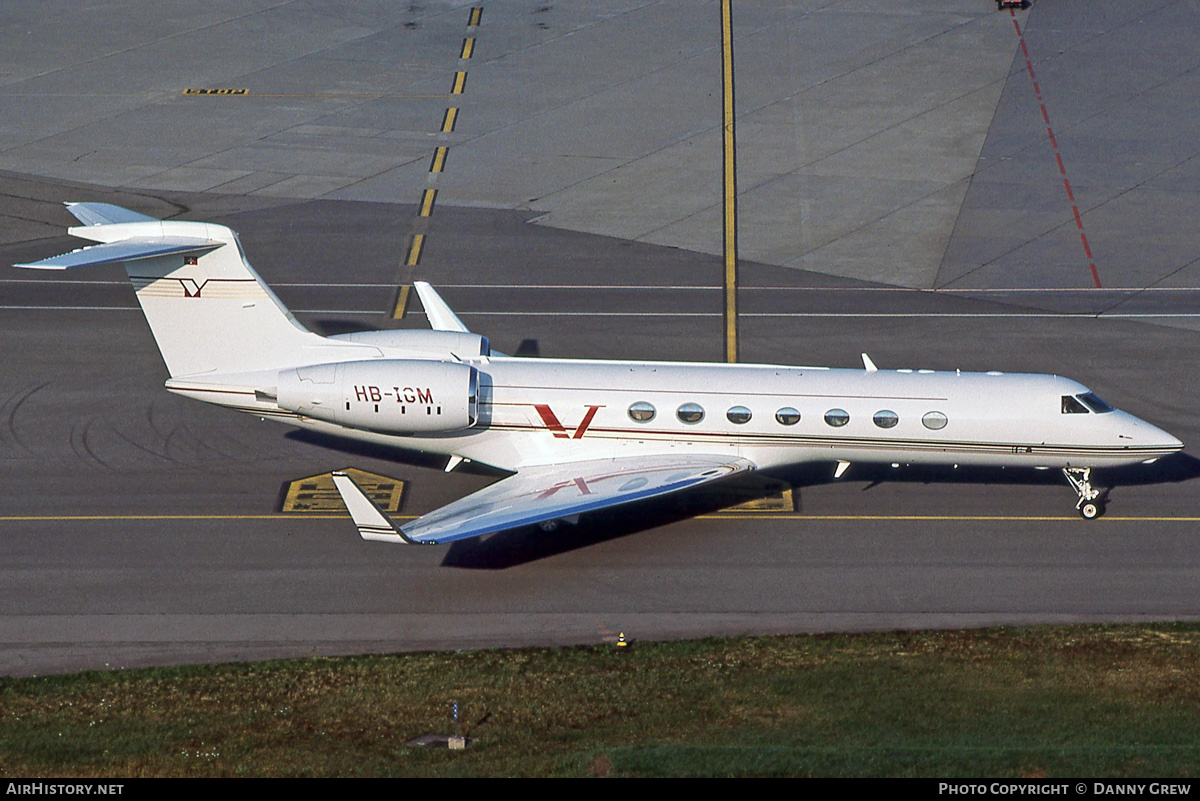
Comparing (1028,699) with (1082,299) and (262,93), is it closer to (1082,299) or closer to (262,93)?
(1082,299)

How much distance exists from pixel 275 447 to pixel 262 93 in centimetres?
2745

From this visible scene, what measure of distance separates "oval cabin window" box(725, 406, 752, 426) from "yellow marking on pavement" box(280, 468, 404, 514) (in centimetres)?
700

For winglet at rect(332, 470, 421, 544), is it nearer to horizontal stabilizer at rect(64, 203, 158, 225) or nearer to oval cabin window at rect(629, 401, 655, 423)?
oval cabin window at rect(629, 401, 655, 423)

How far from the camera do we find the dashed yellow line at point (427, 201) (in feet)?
143

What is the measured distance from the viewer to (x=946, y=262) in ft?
132

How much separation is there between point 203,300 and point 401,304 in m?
11.0

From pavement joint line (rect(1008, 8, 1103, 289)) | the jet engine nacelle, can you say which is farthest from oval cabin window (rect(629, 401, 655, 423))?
pavement joint line (rect(1008, 8, 1103, 289))

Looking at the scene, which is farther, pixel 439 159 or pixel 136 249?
pixel 439 159

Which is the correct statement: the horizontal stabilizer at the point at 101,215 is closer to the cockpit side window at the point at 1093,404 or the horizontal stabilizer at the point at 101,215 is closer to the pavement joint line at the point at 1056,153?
the cockpit side window at the point at 1093,404

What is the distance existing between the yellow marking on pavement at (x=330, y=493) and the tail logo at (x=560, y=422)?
365cm

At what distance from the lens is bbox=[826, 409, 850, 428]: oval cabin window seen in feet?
85.4

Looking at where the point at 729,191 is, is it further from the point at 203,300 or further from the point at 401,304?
the point at 203,300

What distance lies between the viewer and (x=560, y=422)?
26.4 m

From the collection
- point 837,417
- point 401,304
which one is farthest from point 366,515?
point 401,304
